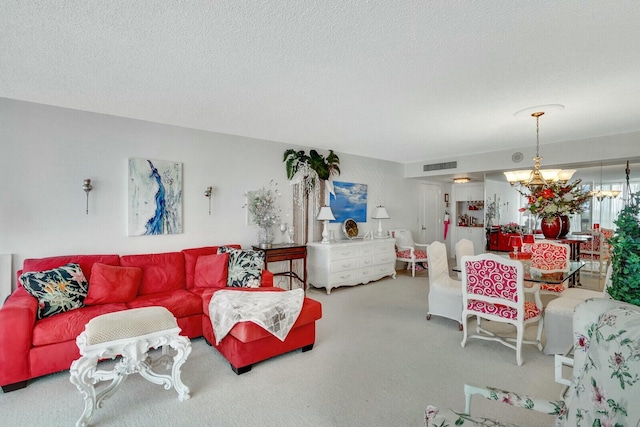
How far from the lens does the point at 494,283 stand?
2.86 m

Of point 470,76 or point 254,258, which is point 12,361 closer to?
point 254,258

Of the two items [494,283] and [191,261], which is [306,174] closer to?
[191,261]

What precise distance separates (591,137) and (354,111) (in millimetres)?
3798

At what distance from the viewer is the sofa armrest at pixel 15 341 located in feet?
7.36

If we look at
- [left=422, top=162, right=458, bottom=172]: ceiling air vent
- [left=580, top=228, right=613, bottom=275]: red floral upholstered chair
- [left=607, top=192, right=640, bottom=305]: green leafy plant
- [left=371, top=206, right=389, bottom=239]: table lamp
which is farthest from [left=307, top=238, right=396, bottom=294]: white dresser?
[left=607, top=192, right=640, bottom=305]: green leafy plant

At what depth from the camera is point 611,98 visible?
2996 millimetres

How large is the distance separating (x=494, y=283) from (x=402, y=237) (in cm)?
387

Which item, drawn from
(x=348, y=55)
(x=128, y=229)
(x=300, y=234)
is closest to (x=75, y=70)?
(x=128, y=229)

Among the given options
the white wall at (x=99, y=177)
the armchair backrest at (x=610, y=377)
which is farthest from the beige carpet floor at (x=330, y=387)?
the white wall at (x=99, y=177)

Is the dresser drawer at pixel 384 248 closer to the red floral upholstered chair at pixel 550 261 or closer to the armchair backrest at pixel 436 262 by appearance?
the armchair backrest at pixel 436 262

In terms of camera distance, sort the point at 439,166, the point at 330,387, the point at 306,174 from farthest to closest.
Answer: the point at 439,166 < the point at 306,174 < the point at 330,387

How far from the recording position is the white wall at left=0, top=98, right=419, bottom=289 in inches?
121

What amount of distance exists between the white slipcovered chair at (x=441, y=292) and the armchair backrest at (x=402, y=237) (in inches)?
107

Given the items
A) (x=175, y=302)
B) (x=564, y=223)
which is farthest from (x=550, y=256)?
(x=175, y=302)
